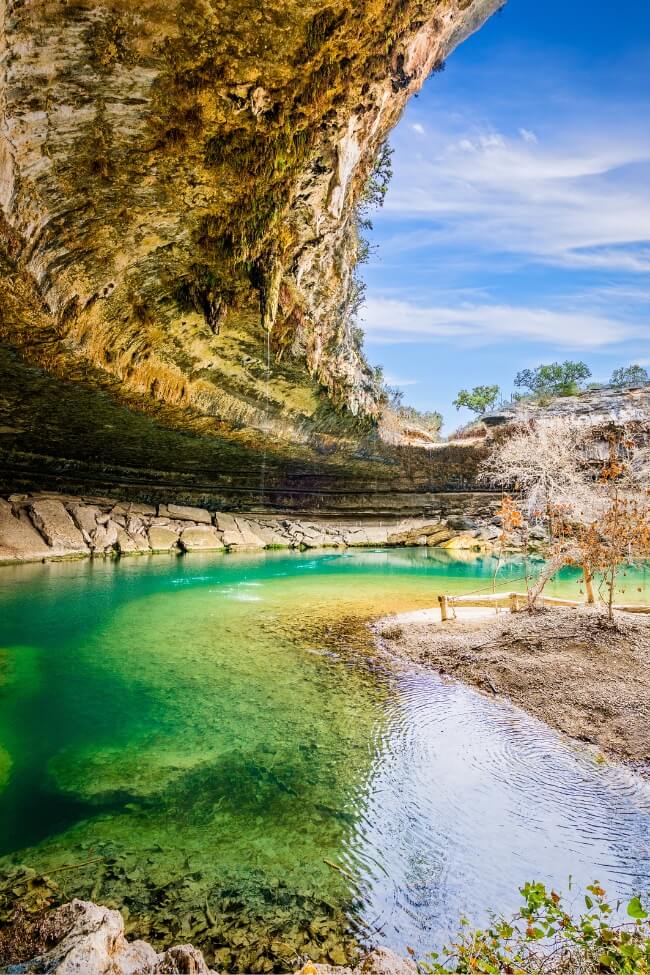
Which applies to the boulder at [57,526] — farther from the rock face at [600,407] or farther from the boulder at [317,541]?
the rock face at [600,407]

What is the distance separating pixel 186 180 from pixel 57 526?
1475 cm

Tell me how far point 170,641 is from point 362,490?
2005cm

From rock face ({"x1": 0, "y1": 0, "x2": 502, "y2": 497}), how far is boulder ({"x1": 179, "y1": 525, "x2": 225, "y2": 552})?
9144 mm

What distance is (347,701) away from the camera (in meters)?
6.25

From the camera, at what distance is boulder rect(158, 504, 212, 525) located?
2331 cm

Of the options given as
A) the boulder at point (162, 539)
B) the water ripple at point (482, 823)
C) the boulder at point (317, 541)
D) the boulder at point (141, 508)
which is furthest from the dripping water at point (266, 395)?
the water ripple at point (482, 823)

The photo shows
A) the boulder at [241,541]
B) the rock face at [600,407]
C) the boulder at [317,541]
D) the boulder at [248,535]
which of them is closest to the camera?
the rock face at [600,407]

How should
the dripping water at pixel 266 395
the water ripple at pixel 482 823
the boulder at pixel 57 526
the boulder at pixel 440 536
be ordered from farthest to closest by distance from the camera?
the boulder at pixel 440 536 → the boulder at pixel 57 526 → the dripping water at pixel 266 395 → the water ripple at pixel 482 823

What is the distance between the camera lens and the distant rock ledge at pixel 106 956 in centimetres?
201

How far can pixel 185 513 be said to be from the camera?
23969 millimetres

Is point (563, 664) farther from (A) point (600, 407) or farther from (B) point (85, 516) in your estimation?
→ (A) point (600, 407)

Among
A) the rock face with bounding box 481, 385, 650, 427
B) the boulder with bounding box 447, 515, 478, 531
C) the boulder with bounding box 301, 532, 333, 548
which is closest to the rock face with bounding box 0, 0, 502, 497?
the rock face with bounding box 481, 385, 650, 427

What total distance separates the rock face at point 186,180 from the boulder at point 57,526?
492 cm

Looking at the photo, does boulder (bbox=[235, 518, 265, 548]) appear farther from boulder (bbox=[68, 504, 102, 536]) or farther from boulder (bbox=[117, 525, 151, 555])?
boulder (bbox=[68, 504, 102, 536])
